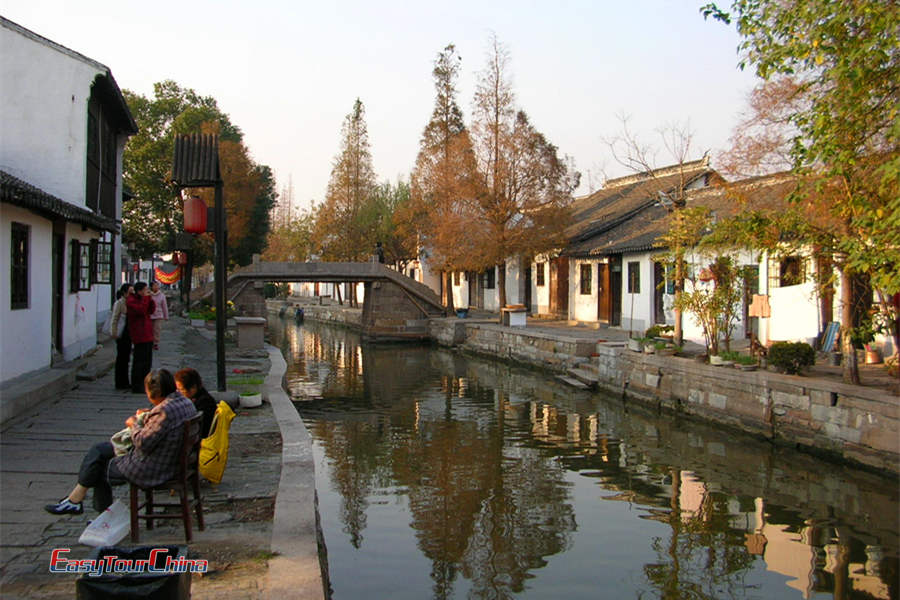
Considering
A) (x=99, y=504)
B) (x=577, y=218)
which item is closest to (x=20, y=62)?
(x=99, y=504)

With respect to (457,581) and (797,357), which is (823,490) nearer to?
(797,357)

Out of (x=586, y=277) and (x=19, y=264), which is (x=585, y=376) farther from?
(x=19, y=264)

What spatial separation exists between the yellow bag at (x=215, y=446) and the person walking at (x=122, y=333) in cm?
408

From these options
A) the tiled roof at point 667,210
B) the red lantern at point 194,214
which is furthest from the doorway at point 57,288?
the tiled roof at point 667,210

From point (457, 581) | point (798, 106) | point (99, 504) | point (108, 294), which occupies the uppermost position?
point (798, 106)

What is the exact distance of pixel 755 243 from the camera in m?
9.51

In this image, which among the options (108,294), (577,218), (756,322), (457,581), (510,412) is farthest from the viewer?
(577,218)

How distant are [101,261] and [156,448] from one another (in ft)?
35.2

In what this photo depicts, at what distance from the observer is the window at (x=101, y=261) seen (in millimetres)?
13125

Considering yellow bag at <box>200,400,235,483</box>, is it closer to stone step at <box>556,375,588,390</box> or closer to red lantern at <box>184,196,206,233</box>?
red lantern at <box>184,196,206,233</box>

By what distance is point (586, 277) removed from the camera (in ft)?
80.5

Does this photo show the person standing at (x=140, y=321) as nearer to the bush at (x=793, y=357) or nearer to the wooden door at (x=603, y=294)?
the bush at (x=793, y=357)

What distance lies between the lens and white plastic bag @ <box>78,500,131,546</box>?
4371 millimetres

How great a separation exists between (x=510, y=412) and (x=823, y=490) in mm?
6046
